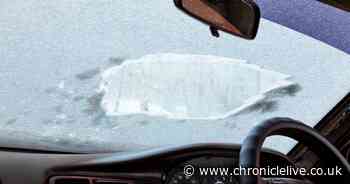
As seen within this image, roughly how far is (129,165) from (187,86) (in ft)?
4.59

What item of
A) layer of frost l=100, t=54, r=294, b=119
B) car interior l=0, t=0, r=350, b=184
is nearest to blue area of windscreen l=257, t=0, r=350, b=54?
layer of frost l=100, t=54, r=294, b=119

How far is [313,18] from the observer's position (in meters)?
2.94

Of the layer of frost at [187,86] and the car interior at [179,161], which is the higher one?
the layer of frost at [187,86]

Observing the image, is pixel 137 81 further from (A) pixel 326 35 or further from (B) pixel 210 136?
(A) pixel 326 35

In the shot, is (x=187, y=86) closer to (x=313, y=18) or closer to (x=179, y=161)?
(x=313, y=18)

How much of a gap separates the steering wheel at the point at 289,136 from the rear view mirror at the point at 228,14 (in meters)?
0.25

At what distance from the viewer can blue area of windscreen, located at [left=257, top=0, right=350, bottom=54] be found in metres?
2.88

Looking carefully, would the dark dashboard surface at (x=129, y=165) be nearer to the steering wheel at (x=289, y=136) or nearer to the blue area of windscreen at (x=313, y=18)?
the steering wheel at (x=289, y=136)

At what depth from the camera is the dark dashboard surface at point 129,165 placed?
5.80 feet

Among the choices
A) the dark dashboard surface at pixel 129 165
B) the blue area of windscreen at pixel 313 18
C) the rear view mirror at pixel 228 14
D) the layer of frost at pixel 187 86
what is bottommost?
the dark dashboard surface at pixel 129 165

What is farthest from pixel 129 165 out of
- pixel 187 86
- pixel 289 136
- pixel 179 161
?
pixel 187 86

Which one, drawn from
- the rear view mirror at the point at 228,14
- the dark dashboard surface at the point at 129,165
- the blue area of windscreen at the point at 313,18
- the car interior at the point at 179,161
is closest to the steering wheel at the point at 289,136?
the car interior at the point at 179,161

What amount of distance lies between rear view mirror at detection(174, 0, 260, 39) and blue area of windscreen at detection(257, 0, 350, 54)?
121 centimetres

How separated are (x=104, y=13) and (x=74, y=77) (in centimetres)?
41
